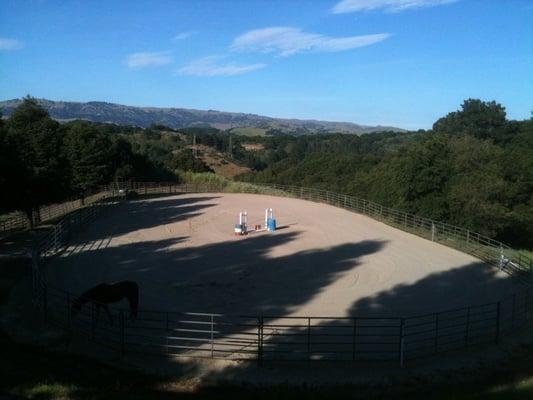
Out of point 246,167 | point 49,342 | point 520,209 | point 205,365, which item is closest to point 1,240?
Result: point 49,342

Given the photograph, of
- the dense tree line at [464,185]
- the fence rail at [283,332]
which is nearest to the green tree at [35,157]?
the fence rail at [283,332]

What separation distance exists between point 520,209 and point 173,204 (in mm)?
27642

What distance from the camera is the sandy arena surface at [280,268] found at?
16.7 meters

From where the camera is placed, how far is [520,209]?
140 feet

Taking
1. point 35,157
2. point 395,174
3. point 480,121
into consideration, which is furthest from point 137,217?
point 480,121

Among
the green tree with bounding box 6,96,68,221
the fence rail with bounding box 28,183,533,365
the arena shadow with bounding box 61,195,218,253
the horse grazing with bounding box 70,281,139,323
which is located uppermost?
the green tree with bounding box 6,96,68,221

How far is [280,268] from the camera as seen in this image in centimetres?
2116

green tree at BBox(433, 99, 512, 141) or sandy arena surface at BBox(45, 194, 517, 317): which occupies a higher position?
green tree at BBox(433, 99, 512, 141)

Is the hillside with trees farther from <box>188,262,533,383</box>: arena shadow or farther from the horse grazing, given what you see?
<box>188,262,533,383</box>: arena shadow

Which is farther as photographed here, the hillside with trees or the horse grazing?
the hillside with trees

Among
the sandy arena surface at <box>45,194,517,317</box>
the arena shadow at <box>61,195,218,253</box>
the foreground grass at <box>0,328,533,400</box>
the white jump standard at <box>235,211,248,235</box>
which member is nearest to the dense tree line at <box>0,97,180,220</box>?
the arena shadow at <box>61,195,218,253</box>

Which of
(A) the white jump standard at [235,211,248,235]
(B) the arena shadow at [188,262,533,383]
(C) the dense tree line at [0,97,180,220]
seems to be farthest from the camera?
(A) the white jump standard at [235,211,248,235]

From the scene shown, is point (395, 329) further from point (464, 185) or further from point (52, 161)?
point (52, 161)

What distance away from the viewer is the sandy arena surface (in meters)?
16.7
